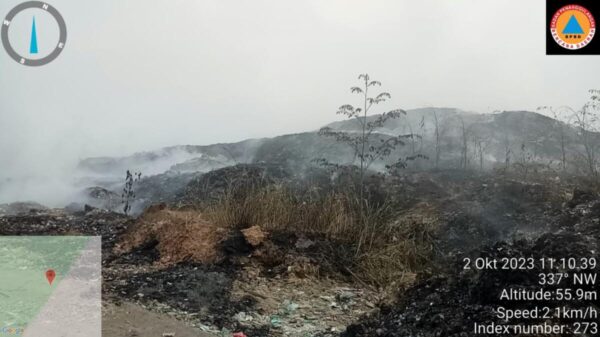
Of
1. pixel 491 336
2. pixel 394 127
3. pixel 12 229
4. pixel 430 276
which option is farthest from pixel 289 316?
pixel 394 127

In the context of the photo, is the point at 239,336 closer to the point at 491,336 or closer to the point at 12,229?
the point at 491,336

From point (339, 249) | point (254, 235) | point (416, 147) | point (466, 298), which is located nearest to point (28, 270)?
point (254, 235)

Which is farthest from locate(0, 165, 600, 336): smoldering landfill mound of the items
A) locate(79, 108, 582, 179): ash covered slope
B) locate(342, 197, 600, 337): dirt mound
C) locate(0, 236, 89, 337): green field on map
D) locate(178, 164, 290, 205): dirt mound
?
locate(79, 108, 582, 179): ash covered slope

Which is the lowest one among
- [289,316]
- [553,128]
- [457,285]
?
[289,316]

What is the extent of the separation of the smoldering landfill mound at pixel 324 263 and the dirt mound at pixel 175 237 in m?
0.01

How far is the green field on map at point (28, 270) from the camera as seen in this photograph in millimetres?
3408

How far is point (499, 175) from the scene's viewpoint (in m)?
8.63

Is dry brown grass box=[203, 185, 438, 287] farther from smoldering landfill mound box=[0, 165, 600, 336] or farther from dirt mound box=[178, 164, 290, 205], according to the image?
dirt mound box=[178, 164, 290, 205]

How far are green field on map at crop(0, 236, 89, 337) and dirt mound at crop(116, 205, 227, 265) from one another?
19.6 inches

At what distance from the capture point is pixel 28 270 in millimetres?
4426

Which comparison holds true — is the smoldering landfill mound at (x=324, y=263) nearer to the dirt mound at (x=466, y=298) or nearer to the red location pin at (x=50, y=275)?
the dirt mound at (x=466, y=298)

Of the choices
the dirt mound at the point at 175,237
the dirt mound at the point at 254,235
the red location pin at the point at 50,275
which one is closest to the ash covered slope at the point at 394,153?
the dirt mound at the point at 175,237

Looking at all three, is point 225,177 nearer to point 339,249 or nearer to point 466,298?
point 339,249

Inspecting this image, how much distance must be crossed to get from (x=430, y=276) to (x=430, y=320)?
961mm
